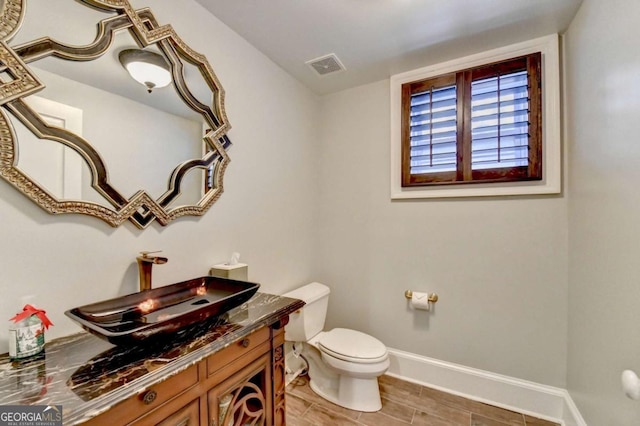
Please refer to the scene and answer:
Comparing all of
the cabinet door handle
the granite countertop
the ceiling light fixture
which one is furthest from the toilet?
the ceiling light fixture

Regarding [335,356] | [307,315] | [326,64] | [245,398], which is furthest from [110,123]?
[335,356]

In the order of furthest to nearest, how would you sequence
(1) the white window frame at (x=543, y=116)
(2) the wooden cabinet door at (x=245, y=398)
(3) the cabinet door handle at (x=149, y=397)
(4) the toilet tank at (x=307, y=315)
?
(4) the toilet tank at (x=307, y=315) → (1) the white window frame at (x=543, y=116) → (2) the wooden cabinet door at (x=245, y=398) → (3) the cabinet door handle at (x=149, y=397)

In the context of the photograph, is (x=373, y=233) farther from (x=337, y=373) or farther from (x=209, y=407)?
(x=209, y=407)

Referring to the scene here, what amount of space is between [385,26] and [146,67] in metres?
1.36

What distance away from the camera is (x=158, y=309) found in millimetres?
1229

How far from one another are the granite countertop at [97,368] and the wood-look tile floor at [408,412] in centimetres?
113

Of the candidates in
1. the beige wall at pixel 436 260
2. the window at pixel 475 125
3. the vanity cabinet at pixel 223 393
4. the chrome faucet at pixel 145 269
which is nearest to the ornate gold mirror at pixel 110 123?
the chrome faucet at pixel 145 269

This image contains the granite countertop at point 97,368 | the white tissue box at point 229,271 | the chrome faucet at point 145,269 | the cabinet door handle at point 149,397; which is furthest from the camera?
the white tissue box at point 229,271

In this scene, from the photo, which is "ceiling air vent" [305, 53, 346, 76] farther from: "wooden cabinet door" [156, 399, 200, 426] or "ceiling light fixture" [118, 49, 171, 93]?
"wooden cabinet door" [156, 399, 200, 426]

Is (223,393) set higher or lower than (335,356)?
higher

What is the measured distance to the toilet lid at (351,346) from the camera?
1844 mm

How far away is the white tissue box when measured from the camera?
1.54 metres

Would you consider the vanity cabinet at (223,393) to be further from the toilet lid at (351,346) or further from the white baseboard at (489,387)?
the white baseboard at (489,387)

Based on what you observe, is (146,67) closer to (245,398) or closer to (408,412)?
(245,398)
